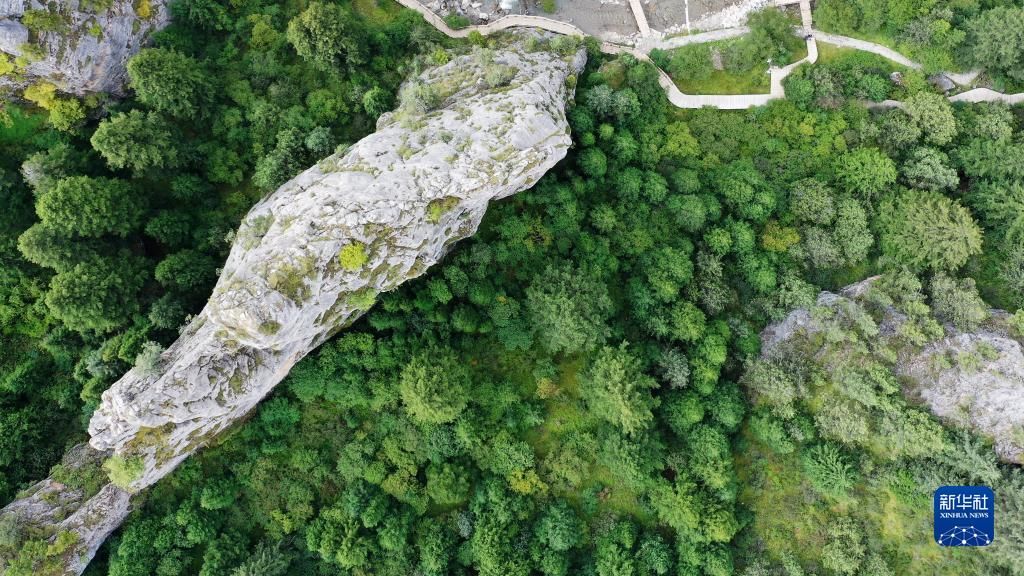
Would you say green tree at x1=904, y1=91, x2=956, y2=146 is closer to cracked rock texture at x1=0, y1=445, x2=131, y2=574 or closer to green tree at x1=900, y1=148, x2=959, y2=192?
green tree at x1=900, y1=148, x2=959, y2=192

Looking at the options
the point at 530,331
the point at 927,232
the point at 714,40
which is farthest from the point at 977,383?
the point at 714,40

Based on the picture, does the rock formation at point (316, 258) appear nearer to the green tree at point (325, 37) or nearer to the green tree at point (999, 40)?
the green tree at point (325, 37)

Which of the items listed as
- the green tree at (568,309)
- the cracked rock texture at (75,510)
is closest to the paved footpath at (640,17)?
the green tree at (568,309)

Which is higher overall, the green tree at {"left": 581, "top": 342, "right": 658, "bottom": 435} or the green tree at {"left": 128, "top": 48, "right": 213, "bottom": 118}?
the green tree at {"left": 128, "top": 48, "right": 213, "bottom": 118}

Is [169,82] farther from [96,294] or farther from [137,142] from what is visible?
[96,294]

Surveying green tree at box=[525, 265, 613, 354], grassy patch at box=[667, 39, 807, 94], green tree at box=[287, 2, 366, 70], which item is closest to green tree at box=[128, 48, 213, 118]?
green tree at box=[287, 2, 366, 70]
